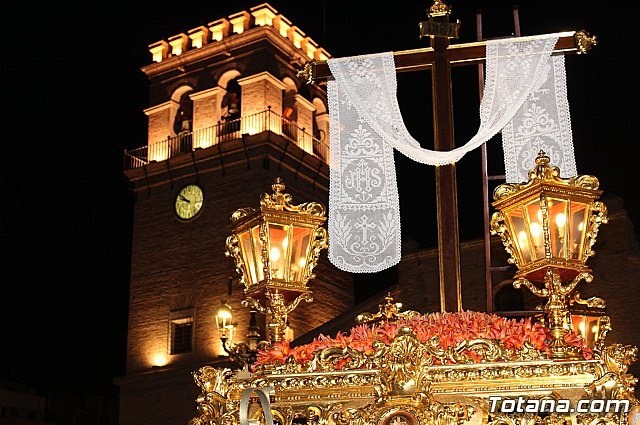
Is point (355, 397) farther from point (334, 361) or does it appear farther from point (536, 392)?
point (536, 392)

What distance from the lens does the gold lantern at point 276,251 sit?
6.11 metres

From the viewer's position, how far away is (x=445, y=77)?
686cm

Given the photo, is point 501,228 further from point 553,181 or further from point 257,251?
point 257,251

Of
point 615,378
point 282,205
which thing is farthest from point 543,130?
point 615,378

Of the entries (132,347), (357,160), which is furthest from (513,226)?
(132,347)

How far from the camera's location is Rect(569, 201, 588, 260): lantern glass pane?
542 cm

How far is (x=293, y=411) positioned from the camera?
200 inches

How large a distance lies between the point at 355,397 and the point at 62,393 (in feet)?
86.0

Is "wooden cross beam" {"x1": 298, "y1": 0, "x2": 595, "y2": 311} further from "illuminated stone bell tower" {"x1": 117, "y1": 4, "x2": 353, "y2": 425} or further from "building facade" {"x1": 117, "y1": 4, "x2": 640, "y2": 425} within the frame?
"illuminated stone bell tower" {"x1": 117, "y1": 4, "x2": 353, "y2": 425}

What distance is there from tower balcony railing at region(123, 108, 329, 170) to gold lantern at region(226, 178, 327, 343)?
61.2ft

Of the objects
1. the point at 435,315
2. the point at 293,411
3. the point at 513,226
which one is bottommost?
the point at 293,411

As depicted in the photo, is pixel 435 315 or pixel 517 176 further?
pixel 517 176

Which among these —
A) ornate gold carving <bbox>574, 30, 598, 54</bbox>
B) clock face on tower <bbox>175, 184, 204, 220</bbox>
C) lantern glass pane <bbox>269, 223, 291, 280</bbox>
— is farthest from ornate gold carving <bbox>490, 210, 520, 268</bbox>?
clock face on tower <bbox>175, 184, 204, 220</bbox>

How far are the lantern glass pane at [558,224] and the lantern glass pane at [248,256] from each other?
1.94 meters
